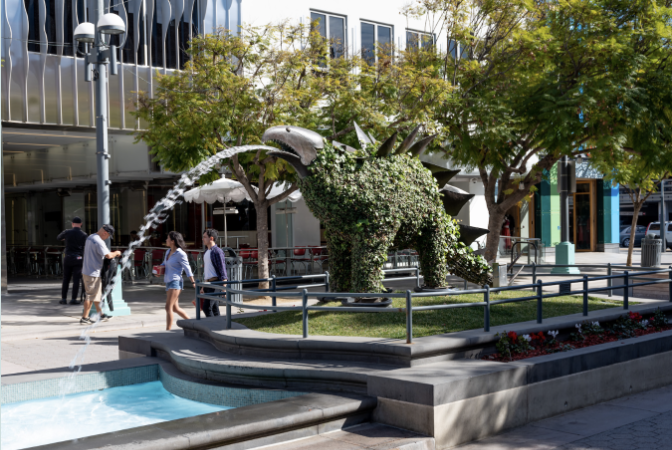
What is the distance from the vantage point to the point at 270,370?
7.09m

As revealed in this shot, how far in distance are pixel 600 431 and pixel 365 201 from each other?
3864 mm

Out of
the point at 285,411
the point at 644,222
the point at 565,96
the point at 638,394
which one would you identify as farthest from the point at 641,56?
the point at 644,222

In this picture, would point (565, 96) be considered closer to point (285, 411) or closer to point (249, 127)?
point (249, 127)

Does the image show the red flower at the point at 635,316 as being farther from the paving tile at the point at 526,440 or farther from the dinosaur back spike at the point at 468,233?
the paving tile at the point at 526,440

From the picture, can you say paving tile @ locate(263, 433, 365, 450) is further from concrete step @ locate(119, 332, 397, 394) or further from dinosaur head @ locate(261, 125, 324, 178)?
dinosaur head @ locate(261, 125, 324, 178)

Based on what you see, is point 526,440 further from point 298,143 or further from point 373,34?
point 373,34

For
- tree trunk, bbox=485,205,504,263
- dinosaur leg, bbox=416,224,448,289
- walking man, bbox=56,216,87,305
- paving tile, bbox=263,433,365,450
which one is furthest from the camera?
tree trunk, bbox=485,205,504,263

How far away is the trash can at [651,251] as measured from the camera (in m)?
23.4

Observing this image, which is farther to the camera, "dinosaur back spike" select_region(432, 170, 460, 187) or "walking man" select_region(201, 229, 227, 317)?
"walking man" select_region(201, 229, 227, 317)

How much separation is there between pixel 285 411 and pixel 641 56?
13741mm

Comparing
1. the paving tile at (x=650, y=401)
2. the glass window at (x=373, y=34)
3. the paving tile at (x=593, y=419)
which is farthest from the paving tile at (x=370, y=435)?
the glass window at (x=373, y=34)

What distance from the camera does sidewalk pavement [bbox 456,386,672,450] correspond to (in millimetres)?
6023

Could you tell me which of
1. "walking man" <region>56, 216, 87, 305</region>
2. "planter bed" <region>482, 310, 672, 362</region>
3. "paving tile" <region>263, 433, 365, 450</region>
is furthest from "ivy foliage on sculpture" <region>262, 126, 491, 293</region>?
"walking man" <region>56, 216, 87, 305</region>

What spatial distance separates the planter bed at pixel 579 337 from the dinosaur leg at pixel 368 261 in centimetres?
195
